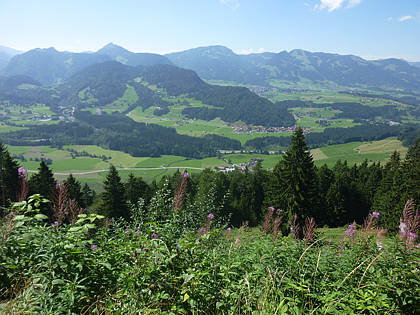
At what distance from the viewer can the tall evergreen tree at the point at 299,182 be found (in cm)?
2380

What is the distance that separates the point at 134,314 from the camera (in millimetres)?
2443

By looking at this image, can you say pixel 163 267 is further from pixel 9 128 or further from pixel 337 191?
pixel 9 128

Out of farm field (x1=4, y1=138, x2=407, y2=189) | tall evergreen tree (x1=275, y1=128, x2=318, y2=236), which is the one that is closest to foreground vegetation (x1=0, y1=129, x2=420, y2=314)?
tall evergreen tree (x1=275, y1=128, x2=318, y2=236)

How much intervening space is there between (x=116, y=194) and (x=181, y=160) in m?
97.2

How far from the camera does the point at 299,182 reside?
2420cm

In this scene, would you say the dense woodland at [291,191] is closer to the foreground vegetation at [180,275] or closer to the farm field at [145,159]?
the foreground vegetation at [180,275]

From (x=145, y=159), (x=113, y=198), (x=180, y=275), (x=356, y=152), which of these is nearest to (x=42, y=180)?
(x=113, y=198)

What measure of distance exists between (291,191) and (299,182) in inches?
48.7

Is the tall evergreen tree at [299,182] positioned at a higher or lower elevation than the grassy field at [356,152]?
higher

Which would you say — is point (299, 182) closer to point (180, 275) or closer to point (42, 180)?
point (180, 275)

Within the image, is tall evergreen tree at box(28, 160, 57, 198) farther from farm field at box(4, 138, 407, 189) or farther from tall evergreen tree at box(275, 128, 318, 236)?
farm field at box(4, 138, 407, 189)

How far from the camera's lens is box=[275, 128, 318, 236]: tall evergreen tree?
23.8m

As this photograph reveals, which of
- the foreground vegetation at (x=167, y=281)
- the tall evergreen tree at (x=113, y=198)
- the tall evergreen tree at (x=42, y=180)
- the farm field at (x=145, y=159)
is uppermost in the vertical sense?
the foreground vegetation at (x=167, y=281)

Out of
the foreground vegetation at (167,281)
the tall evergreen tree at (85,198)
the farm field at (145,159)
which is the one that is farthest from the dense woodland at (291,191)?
the farm field at (145,159)
